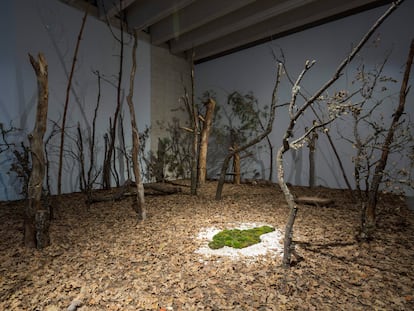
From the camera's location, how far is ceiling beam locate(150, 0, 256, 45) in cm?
479

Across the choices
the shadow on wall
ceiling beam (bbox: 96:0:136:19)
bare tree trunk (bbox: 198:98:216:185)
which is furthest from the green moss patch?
ceiling beam (bbox: 96:0:136:19)

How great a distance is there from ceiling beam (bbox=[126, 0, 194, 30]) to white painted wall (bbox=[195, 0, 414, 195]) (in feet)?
7.84

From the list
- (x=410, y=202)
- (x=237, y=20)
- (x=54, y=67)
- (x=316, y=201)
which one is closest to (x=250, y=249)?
(x=316, y=201)

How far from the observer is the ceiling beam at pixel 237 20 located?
15.4 feet

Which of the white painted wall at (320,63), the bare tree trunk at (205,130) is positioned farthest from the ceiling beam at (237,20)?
the bare tree trunk at (205,130)

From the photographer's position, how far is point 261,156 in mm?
6219

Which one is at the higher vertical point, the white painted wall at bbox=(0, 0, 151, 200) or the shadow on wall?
the white painted wall at bbox=(0, 0, 151, 200)

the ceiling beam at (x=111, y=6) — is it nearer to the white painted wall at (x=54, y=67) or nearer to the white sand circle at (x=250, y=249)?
the white painted wall at (x=54, y=67)

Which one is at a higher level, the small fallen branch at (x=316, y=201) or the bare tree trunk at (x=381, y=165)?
the bare tree trunk at (x=381, y=165)

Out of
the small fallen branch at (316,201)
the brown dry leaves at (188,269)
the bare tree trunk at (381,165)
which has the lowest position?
the brown dry leaves at (188,269)

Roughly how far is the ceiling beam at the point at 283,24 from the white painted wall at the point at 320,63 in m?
0.18

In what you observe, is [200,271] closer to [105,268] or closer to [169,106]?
Result: [105,268]

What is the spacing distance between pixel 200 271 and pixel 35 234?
1.65m

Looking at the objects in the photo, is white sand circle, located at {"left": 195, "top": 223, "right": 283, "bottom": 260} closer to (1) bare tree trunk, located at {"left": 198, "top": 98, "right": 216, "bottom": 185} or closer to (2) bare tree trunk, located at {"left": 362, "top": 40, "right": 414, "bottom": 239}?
(2) bare tree trunk, located at {"left": 362, "top": 40, "right": 414, "bottom": 239}
